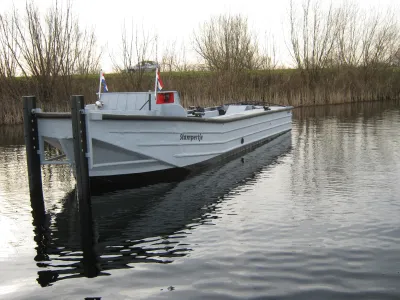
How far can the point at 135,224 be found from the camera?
5.88m

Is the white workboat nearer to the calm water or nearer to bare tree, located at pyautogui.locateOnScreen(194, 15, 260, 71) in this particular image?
the calm water

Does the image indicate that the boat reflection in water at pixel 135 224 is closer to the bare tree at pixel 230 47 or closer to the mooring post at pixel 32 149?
the mooring post at pixel 32 149

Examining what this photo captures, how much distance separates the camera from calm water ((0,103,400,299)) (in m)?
3.97

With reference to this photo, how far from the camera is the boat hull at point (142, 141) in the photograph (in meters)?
7.02

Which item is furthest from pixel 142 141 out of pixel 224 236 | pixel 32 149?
pixel 224 236

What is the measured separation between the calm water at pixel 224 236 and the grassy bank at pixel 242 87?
36.4 feet

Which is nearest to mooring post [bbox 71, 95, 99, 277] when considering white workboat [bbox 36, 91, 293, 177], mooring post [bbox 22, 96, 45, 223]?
white workboat [bbox 36, 91, 293, 177]

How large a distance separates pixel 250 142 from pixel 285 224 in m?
6.66

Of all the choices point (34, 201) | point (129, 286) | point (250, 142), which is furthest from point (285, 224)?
point (250, 142)

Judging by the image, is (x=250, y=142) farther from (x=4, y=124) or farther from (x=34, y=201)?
(x=4, y=124)

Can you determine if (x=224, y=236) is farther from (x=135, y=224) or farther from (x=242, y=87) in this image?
(x=242, y=87)

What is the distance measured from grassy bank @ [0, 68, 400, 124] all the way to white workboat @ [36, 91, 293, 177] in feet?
35.6

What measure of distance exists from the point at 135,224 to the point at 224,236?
51.5 inches

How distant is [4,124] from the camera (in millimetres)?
19047
